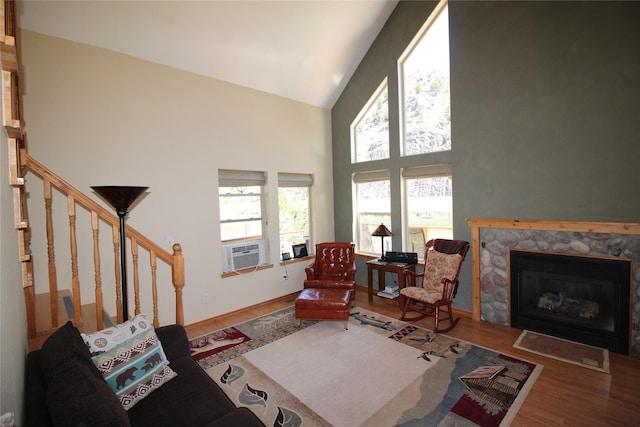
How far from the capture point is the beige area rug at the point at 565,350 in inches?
113

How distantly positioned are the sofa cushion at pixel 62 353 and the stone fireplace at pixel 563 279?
3.96 meters

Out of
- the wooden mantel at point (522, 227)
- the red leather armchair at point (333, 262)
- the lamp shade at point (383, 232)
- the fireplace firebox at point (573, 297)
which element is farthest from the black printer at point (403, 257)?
the fireplace firebox at point (573, 297)

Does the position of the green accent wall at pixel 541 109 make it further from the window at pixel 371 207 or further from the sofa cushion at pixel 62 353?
the sofa cushion at pixel 62 353

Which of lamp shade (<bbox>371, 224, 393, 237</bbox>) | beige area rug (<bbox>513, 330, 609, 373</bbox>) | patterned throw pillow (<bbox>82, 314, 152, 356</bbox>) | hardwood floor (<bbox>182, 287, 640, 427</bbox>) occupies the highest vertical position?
lamp shade (<bbox>371, 224, 393, 237</bbox>)

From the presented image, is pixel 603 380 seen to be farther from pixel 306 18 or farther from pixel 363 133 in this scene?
pixel 306 18

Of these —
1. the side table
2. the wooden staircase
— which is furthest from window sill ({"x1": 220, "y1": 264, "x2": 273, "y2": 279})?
the side table

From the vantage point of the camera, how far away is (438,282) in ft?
13.1

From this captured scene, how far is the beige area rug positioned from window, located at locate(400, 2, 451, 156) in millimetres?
2521

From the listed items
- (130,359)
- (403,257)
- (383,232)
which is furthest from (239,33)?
(403,257)

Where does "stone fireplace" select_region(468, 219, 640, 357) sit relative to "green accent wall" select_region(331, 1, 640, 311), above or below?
below

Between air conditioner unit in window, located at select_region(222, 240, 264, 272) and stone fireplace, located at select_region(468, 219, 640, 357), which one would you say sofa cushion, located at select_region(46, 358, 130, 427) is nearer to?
air conditioner unit in window, located at select_region(222, 240, 264, 272)

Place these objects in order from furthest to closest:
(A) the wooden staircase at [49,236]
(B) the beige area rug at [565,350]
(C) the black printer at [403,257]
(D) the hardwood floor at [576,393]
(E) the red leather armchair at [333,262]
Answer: (E) the red leather armchair at [333,262] < (C) the black printer at [403,257] < (B) the beige area rug at [565,350] < (D) the hardwood floor at [576,393] < (A) the wooden staircase at [49,236]

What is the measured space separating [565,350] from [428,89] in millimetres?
3570

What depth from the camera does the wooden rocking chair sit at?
3678 mm
